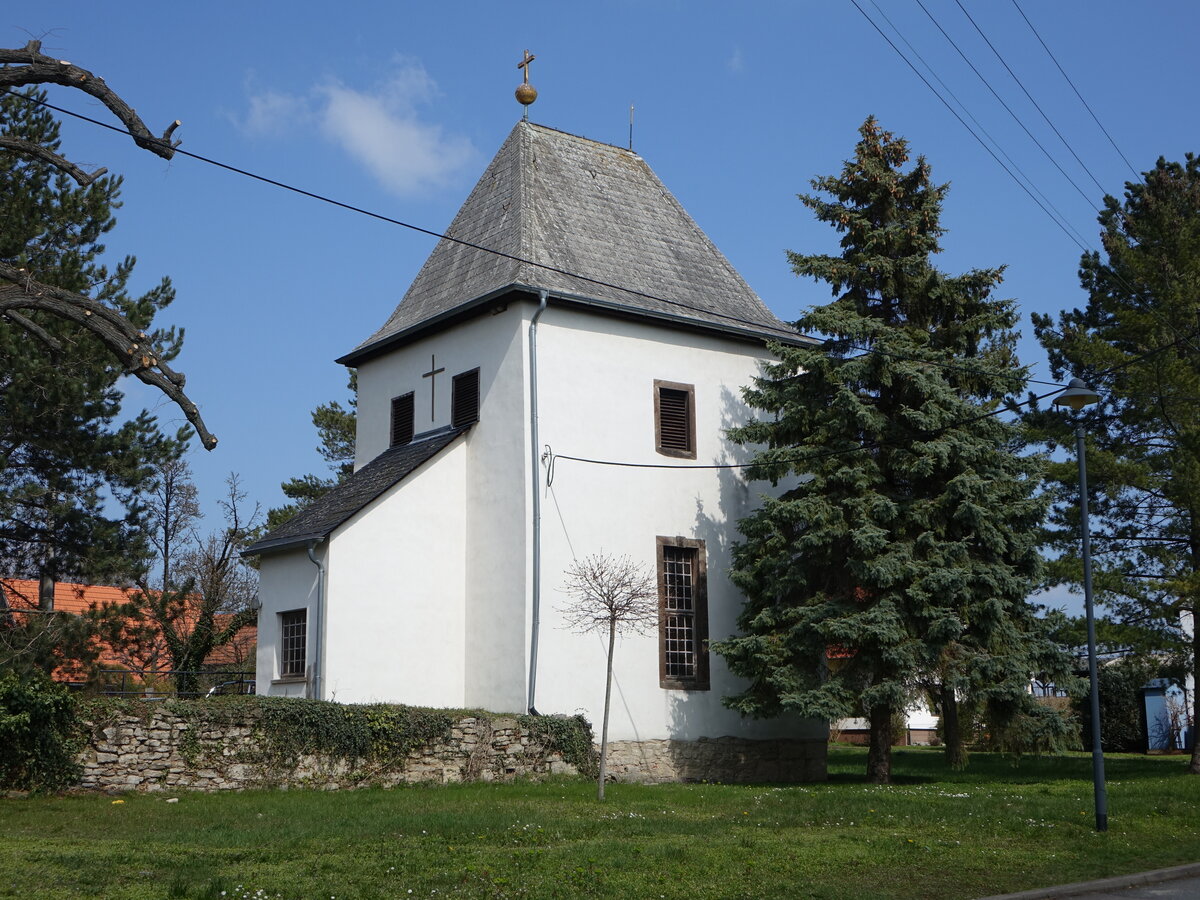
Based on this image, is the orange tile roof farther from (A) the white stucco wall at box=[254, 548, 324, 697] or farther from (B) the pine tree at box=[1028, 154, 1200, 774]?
(B) the pine tree at box=[1028, 154, 1200, 774]

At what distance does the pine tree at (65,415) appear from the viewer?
82.8ft

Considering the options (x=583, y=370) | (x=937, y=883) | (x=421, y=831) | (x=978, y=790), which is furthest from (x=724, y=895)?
(x=583, y=370)

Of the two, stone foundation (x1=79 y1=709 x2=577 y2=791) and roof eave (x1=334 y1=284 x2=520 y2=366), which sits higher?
roof eave (x1=334 y1=284 x2=520 y2=366)

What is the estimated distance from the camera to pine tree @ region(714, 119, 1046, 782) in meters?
20.3

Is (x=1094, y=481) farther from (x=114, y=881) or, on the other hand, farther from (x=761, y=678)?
(x=114, y=881)

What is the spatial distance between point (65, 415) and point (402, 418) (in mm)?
7138

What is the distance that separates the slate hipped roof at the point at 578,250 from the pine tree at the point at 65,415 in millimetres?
5169

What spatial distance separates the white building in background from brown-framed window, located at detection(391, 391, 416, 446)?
44 millimetres

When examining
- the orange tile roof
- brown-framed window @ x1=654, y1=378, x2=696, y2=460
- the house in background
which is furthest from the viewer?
brown-framed window @ x1=654, y1=378, x2=696, y2=460

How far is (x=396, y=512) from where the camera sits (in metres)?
22.1

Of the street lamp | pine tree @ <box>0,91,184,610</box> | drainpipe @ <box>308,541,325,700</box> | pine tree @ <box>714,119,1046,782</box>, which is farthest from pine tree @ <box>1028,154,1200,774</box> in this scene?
pine tree @ <box>0,91,184,610</box>

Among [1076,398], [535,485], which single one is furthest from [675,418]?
[1076,398]

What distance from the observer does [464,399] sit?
931 inches

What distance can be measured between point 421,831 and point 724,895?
156 inches
